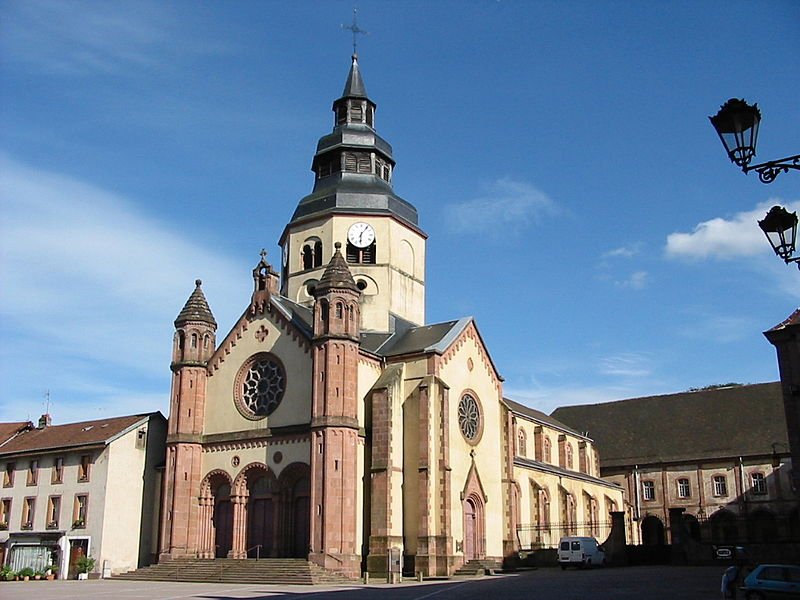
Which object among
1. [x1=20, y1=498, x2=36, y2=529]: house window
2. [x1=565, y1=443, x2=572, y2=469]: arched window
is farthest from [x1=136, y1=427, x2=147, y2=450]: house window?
[x1=565, y1=443, x2=572, y2=469]: arched window

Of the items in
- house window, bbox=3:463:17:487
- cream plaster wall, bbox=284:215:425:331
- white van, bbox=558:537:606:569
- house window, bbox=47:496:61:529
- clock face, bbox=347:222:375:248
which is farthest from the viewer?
house window, bbox=3:463:17:487

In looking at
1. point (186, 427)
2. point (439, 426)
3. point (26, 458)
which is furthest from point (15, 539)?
point (439, 426)

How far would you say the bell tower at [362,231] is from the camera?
5012cm

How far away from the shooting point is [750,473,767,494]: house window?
208ft

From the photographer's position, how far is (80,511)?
4781 centimetres

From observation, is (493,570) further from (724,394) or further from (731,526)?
(724,394)

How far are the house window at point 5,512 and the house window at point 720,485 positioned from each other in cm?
4892

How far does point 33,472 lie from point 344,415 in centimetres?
2230

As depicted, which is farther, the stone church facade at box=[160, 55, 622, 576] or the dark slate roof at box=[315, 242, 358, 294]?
the dark slate roof at box=[315, 242, 358, 294]

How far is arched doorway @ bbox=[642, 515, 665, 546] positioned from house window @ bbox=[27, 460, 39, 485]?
44274mm

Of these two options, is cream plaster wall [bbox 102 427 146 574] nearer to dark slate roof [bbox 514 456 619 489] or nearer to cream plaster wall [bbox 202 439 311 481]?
cream plaster wall [bbox 202 439 311 481]

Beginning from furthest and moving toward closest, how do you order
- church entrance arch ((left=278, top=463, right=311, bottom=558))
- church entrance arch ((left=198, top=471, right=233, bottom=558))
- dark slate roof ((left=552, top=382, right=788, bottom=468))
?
dark slate roof ((left=552, top=382, right=788, bottom=468)) → church entrance arch ((left=198, top=471, right=233, bottom=558)) → church entrance arch ((left=278, top=463, right=311, bottom=558))

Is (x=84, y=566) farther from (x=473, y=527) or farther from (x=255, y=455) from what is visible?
(x=473, y=527)

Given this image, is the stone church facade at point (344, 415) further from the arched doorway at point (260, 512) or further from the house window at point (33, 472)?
the house window at point (33, 472)
